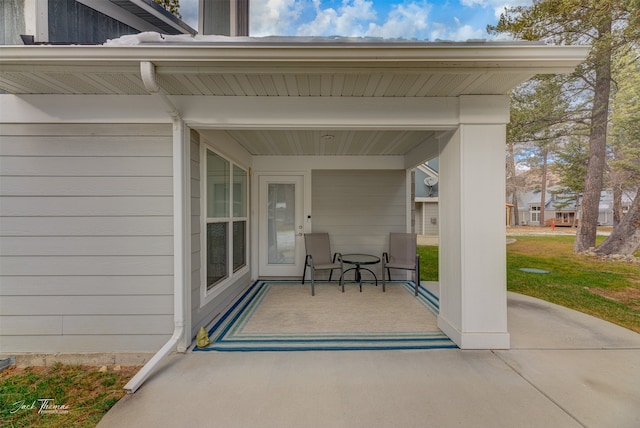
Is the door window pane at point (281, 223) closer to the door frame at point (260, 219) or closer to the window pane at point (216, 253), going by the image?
the door frame at point (260, 219)

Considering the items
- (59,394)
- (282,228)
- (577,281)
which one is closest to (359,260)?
(282,228)

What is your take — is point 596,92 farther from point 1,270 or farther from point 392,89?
point 1,270

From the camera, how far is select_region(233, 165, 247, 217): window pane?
3805 millimetres

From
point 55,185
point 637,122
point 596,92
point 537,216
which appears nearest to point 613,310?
point 637,122

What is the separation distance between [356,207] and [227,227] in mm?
2364

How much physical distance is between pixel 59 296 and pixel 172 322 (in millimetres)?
980

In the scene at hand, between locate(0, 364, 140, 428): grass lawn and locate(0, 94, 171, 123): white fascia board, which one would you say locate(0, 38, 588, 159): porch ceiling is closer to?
locate(0, 94, 171, 123): white fascia board

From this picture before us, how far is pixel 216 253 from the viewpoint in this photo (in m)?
3.10

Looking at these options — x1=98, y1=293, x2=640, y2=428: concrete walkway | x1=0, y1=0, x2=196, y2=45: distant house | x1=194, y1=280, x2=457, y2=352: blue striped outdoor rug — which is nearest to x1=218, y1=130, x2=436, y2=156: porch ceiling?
x1=0, y1=0, x2=196, y2=45: distant house

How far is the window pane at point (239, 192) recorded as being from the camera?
380 centimetres

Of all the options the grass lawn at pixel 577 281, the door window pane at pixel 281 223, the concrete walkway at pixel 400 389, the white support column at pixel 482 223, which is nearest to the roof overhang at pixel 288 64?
the white support column at pixel 482 223

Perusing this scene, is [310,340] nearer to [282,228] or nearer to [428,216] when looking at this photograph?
[282,228]

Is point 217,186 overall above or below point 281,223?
above

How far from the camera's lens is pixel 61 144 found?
2291 mm
